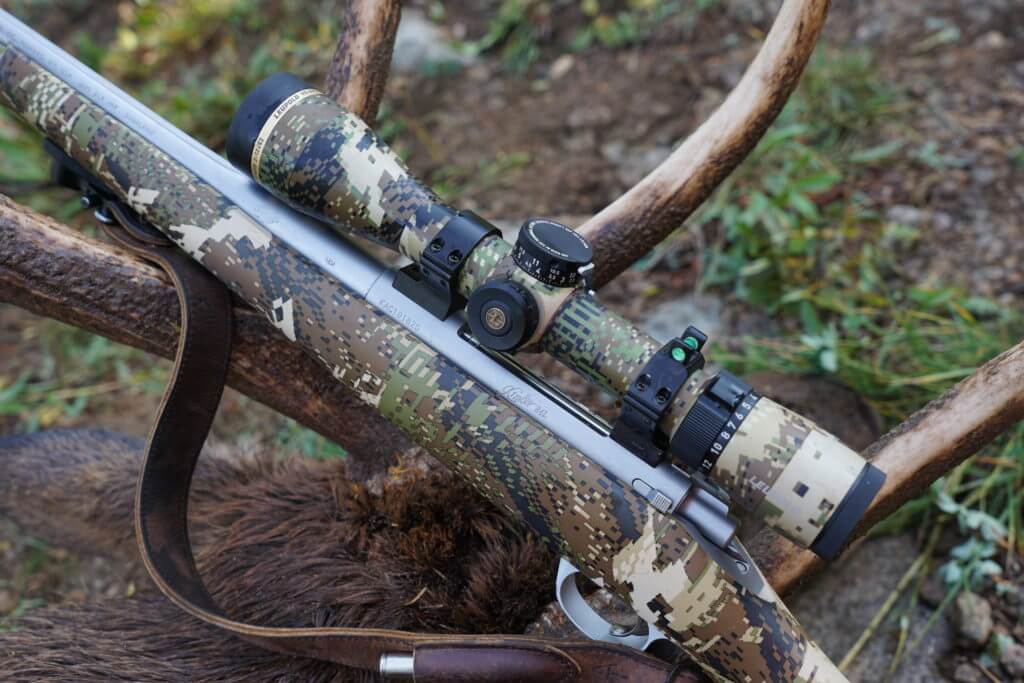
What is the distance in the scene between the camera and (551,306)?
1.54 metres

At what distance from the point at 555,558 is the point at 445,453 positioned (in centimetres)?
36

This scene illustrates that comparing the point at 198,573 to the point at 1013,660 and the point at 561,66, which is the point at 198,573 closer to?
the point at 1013,660

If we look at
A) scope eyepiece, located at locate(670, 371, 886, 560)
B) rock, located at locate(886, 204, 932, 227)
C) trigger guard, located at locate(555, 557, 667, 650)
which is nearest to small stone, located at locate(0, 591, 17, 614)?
trigger guard, located at locate(555, 557, 667, 650)

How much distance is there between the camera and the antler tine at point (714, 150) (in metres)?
1.91

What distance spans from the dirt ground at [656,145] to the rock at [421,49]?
0.23 ft

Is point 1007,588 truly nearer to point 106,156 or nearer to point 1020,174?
point 1020,174

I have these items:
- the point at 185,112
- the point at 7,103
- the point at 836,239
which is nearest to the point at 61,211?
the point at 185,112

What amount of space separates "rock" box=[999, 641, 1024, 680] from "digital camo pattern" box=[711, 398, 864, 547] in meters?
1.12

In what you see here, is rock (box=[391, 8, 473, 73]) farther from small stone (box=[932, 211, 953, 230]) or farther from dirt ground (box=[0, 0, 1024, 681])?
small stone (box=[932, 211, 953, 230])

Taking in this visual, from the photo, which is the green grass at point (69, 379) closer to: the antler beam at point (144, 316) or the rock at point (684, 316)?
the antler beam at point (144, 316)

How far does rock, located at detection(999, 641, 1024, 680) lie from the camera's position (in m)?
2.12

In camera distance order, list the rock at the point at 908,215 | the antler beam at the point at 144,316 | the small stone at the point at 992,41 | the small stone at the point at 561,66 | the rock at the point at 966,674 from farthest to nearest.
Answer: the small stone at the point at 561,66
the small stone at the point at 992,41
the rock at the point at 908,215
the rock at the point at 966,674
the antler beam at the point at 144,316

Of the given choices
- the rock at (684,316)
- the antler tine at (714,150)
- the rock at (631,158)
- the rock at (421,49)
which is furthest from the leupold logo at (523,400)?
the rock at (421,49)

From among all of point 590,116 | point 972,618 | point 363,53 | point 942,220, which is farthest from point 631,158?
point 972,618
